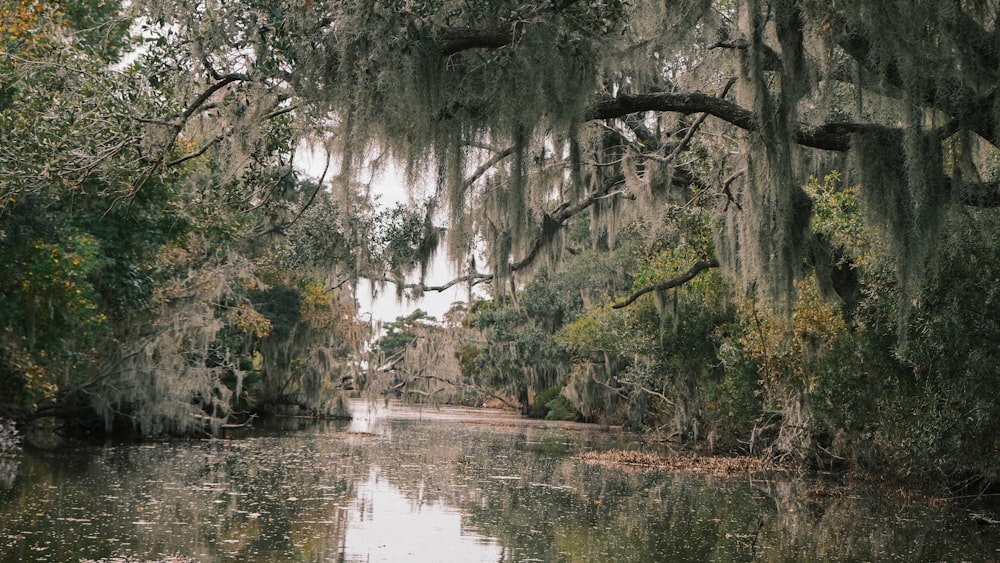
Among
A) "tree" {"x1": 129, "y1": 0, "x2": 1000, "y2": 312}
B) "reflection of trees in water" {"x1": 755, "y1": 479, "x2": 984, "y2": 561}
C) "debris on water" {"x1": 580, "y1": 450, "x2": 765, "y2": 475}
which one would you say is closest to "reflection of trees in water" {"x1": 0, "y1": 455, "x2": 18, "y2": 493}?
"tree" {"x1": 129, "y1": 0, "x2": 1000, "y2": 312}

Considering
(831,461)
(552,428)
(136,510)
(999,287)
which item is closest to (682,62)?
(999,287)

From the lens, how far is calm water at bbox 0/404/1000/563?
23.9 feet

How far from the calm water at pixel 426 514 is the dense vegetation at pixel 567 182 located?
154 centimetres

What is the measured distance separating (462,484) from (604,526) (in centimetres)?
362

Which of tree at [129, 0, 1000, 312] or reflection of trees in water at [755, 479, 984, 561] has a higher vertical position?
tree at [129, 0, 1000, 312]

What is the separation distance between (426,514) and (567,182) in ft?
21.1

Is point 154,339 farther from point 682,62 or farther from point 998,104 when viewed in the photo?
point 998,104

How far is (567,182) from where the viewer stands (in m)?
14.2

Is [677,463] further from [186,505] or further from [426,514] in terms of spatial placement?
[186,505]

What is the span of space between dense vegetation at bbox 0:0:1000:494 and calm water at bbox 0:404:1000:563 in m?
1.54

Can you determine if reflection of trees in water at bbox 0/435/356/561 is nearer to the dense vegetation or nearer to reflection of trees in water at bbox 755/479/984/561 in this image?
the dense vegetation

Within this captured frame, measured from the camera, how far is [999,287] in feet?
28.7

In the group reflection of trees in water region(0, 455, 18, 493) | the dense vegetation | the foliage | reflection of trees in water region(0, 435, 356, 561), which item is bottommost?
reflection of trees in water region(0, 435, 356, 561)

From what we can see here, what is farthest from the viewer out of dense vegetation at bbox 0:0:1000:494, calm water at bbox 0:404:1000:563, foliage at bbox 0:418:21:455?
foliage at bbox 0:418:21:455
